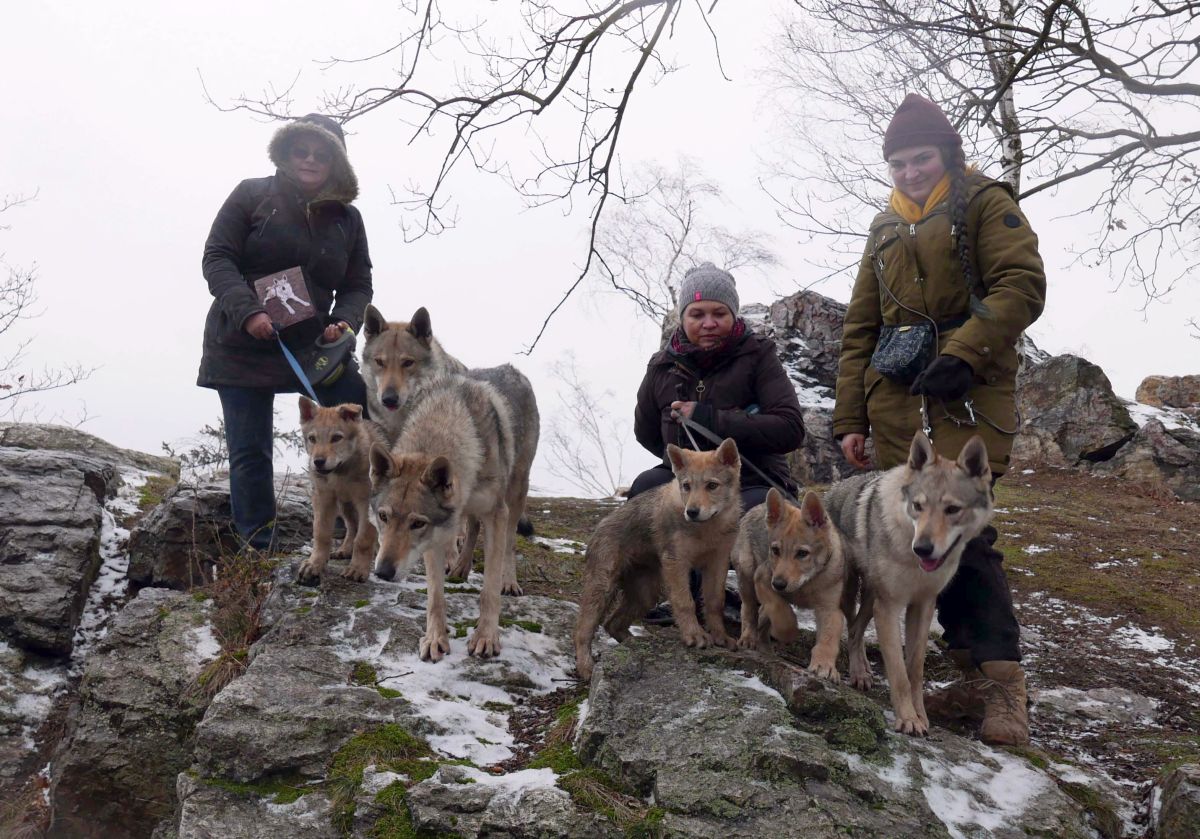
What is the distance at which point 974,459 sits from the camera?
4.07 metres

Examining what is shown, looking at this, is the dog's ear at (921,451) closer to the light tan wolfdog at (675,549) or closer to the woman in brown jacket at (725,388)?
the light tan wolfdog at (675,549)

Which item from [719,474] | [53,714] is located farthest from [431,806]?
[53,714]

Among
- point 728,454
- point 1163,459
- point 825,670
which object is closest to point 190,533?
point 728,454

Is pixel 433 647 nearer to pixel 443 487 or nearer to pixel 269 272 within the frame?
pixel 443 487

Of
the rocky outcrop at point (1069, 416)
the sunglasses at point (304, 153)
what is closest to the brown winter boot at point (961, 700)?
the sunglasses at point (304, 153)

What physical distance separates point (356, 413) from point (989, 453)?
396 centimetres

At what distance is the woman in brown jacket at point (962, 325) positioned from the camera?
4434 millimetres

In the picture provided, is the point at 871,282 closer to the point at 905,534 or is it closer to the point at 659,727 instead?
the point at 905,534

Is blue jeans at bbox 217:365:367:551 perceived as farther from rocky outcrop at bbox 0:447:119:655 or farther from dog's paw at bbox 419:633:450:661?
dog's paw at bbox 419:633:450:661

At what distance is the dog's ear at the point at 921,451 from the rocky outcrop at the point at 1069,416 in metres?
12.6

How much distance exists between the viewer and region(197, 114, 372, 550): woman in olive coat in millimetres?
5801

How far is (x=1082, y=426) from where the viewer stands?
15.0 m

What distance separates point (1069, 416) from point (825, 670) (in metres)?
13.4

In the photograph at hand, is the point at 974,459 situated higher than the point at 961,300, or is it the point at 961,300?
the point at 961,300
